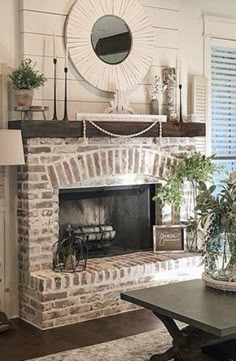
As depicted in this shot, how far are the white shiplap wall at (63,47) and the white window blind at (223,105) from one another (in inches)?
29.9

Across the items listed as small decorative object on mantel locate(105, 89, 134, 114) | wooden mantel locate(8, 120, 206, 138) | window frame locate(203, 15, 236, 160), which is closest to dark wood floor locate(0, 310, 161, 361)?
wooden mantel locate(8, 120, 206, 138)

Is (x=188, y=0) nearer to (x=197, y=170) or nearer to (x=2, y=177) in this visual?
(x=197, y=170)

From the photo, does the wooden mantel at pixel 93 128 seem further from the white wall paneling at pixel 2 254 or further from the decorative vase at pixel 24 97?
the white wall paneling at pixel 2 254

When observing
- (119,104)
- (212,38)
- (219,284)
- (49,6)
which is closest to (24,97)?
(49,6)

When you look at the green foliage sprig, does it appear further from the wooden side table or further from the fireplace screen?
the wooden side table

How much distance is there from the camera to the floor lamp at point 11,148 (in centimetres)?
454

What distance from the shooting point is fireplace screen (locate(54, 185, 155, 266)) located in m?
5.46

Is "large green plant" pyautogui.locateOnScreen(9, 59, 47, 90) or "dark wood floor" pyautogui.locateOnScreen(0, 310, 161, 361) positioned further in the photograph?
"large green plant" pyautogui.locateOnScreen(9, 59, 47, 90)

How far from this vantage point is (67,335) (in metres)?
4.64

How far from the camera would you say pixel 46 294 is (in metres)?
4.82

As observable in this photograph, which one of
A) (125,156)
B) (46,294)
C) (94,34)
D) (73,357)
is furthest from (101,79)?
(73,357)

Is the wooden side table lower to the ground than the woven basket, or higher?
higher

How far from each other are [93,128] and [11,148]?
3.00ft

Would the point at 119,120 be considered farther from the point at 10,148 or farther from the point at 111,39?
the point at 10,148
